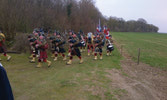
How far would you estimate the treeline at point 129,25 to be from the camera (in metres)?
91.6

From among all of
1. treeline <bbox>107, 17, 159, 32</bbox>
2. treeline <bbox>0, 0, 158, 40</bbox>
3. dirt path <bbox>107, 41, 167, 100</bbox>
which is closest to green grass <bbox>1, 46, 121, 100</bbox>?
dirt path <bbox>107, 41, 167, 100</bbox>

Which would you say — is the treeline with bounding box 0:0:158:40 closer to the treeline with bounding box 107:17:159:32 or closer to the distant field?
the distant field

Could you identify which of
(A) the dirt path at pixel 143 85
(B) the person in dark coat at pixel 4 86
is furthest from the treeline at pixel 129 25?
(B) the person in dark coat at pixel 4 86

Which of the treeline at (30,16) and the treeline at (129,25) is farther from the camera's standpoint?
the treeline at (129,25)

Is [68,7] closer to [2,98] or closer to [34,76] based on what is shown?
[34,76]

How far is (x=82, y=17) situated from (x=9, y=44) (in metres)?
18.8

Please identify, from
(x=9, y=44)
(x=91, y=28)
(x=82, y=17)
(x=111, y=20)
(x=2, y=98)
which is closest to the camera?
(x=2, y=98)

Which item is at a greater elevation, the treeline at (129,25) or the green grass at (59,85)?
the treeline at (129,25)

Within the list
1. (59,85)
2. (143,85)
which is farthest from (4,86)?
(143,85)

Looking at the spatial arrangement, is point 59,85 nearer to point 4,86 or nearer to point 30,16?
point 4,86

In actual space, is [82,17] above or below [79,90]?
above

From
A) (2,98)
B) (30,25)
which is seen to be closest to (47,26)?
(30,25)

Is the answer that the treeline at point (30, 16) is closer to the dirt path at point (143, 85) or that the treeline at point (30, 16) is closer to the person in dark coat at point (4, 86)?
the dirt path at point (143, 85)

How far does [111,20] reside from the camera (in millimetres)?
89875
